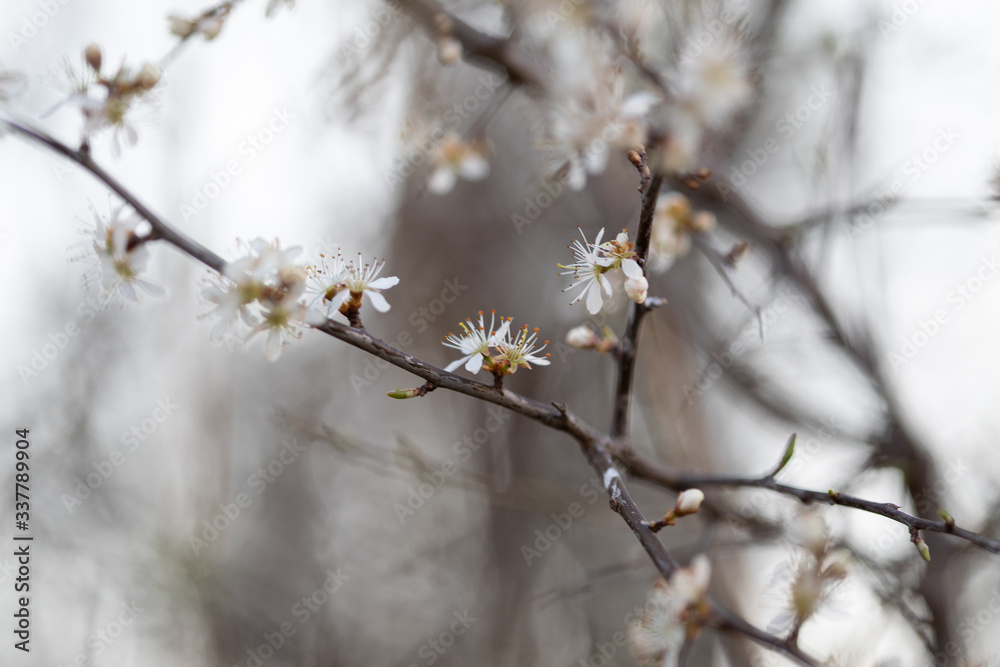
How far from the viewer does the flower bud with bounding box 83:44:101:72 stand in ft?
3.45

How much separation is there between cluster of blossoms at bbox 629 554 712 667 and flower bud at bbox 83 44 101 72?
1281mm

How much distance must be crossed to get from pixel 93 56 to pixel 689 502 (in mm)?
1273

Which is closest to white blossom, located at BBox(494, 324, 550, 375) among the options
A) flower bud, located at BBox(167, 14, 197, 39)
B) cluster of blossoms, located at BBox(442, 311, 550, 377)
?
cluster of blossoms, located at BBox(442, 311, 550, 377)

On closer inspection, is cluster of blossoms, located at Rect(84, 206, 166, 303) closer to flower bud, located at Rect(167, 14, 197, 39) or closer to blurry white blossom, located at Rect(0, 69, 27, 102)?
blurry white blossom, located at Rect(0, 69, 27, 102)

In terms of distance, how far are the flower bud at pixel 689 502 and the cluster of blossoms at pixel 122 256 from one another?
88 centimetres

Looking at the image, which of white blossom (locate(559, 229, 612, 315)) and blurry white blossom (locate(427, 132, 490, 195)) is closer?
white blossom (locate(559, 229, 612, 315))

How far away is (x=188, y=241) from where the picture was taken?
0.90 m

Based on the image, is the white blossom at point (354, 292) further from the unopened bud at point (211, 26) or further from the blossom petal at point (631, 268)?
the unopened bud at point (211, 26)

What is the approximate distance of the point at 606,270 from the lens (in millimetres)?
1027

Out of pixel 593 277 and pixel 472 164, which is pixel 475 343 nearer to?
pixel 593 277

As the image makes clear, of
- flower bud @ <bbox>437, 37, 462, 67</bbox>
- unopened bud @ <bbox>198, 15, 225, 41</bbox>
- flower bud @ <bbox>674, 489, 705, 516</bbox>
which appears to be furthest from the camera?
flower bud @ <bbox>437, 37, 462, 67</bbox>

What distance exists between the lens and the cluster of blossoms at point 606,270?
0.90 metres

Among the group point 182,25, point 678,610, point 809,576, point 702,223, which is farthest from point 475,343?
point 182,25

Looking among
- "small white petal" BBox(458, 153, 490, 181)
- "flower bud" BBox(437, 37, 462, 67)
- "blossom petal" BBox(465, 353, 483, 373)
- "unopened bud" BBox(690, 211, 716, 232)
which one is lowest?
"blossom petal" BBox(465, 353, 483, 373)
